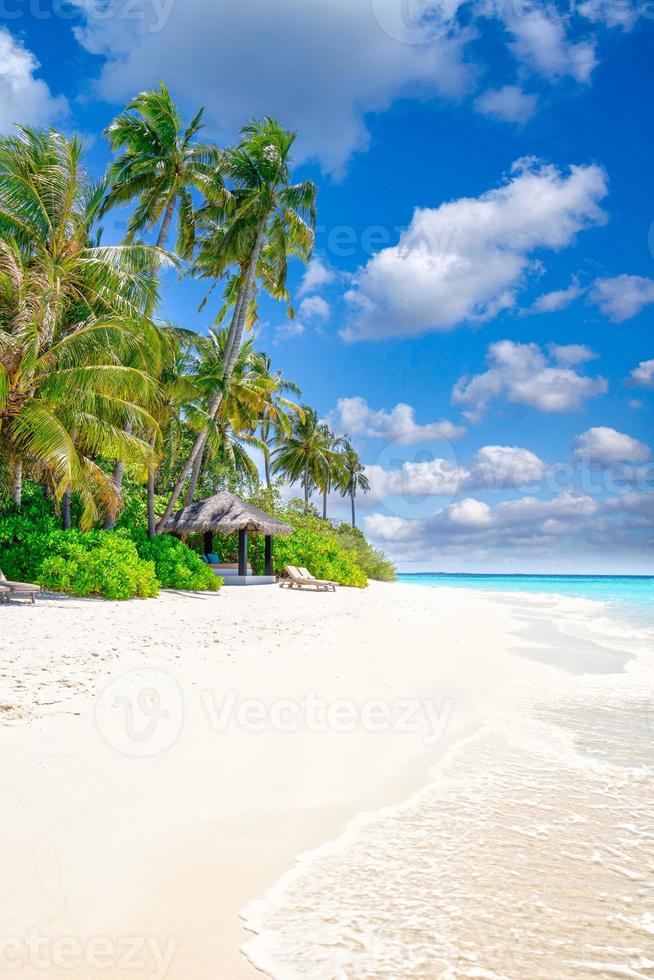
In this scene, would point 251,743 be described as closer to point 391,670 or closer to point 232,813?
point 232,813

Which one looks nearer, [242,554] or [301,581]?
[301,581]

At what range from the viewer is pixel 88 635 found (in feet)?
28.5

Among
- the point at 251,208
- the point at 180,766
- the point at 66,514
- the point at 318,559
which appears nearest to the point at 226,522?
the point at 318,559

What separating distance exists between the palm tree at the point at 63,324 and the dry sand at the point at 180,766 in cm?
520

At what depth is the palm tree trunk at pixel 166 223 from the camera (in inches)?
776

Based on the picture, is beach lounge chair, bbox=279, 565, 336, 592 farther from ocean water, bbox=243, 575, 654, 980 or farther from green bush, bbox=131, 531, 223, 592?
ocean water, bbox=243, 575, 654, 980

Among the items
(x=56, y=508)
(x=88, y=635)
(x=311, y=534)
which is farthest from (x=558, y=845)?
(x=311, y=534)

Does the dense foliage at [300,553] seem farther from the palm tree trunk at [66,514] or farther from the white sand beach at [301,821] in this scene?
the white sand beach at [301,821]

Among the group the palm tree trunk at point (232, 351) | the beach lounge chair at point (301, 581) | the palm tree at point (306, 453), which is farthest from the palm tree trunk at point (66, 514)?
the palm tree at point (306, 453)

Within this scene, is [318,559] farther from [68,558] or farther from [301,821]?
[301,821]

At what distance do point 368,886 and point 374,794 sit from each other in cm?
121

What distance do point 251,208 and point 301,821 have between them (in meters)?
21.6

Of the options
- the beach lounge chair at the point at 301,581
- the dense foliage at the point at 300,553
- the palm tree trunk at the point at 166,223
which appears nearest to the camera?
the palm tree trunk at the point at 166,223

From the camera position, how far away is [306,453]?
41156 mm
